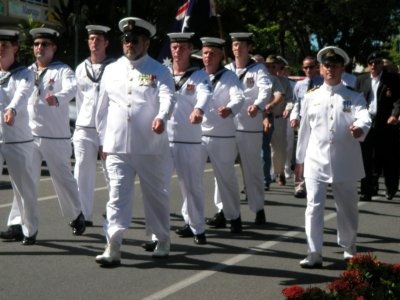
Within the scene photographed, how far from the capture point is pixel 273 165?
17281mm

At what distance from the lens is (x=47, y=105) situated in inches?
417

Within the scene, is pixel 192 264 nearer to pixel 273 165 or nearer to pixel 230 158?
pixel 230 158

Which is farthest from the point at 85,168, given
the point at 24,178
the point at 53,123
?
the point at 24,178

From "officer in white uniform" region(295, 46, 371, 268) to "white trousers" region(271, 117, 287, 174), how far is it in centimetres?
750

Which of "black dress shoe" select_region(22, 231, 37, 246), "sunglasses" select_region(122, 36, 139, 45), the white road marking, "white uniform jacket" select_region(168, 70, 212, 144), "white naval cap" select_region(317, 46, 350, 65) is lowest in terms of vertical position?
the white road marking

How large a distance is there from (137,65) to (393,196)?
708 cm

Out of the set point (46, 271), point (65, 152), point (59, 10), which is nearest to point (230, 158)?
point (65, 152)

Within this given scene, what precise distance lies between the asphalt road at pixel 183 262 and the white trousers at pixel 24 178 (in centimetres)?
24

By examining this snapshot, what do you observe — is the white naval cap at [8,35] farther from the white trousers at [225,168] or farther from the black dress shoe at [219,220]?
the black dress shoe at [219,220]

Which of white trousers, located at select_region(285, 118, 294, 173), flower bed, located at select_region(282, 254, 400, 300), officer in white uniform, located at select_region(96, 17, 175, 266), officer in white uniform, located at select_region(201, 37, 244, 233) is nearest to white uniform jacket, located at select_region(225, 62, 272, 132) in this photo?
officer in white uniform, located at select_region(201, 37, 244, 233)

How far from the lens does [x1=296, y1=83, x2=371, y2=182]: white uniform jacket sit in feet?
30.5

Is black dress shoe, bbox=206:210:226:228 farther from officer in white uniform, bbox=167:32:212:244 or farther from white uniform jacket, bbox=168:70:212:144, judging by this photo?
white uniform jacket, bbox=168:70:212:144

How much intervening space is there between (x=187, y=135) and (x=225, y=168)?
935 millimetres

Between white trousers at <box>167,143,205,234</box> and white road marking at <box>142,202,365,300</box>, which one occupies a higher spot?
white trousers at <box>167,143,205,234</box>
